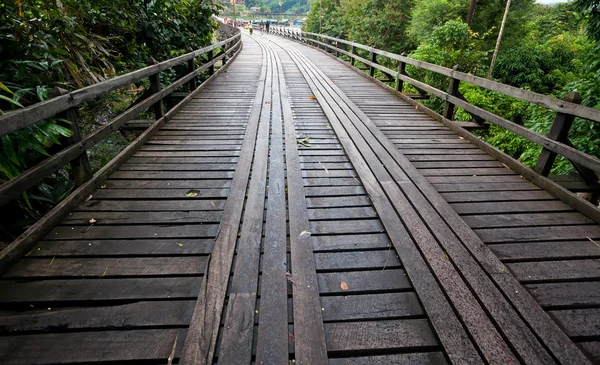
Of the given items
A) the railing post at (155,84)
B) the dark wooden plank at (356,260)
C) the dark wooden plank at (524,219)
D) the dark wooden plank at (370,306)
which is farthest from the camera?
the railing post at (155,84)

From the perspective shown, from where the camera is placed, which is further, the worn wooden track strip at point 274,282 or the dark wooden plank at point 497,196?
the dark wooden plank at point 497,196

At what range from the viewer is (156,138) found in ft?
13.6

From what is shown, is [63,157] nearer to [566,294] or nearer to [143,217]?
[143,217]

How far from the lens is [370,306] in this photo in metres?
1.79

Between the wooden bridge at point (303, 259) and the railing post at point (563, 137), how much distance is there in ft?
0.07

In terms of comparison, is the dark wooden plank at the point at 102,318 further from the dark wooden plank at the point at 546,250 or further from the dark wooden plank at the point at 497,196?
the dark wooden plank at the point at 497,196

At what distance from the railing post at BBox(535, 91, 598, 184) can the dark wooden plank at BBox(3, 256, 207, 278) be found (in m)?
3.16

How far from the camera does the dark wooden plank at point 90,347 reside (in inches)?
57.5

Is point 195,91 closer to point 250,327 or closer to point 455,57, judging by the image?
point 250,327

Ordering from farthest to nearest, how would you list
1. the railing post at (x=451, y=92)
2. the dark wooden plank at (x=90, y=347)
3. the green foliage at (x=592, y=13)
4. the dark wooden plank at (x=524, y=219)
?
the green foliage at (x=592, y=13)
the railing post at (x=451, y=92)
the dark wooden plank at (x=524, y=219)
the dark wooden plank at (x=90, y=347)

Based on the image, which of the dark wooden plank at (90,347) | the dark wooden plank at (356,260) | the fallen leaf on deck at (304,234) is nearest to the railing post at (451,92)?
the dark wooden plank at (356,260)

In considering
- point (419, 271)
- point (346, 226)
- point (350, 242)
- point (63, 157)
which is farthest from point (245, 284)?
point (63, 157)

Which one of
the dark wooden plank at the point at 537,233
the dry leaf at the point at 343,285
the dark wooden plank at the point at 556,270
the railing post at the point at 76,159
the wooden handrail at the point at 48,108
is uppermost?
the wooden handrail at the point at 48,108

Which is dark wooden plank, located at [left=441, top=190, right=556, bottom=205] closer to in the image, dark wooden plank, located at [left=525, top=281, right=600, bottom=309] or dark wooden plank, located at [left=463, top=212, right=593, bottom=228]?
dark wooden plank, located at [left=463, top=212, right=593, bottom=228]
